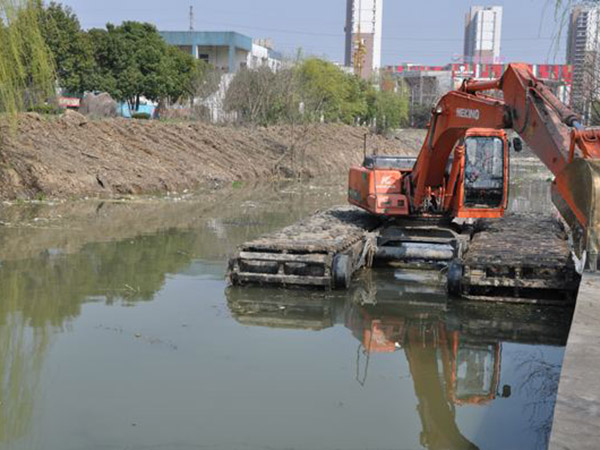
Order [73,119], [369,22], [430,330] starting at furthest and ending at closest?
[369,22]
[73,119]
[430,330]

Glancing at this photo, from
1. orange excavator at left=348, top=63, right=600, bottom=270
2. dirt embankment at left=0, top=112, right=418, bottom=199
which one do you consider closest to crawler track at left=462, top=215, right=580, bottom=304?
orange excavator at left=348, top=63, right=600, bottom=270

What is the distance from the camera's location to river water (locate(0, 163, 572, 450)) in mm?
6383

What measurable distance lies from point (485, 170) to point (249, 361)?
6.70 metres

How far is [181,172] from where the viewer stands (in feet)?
93.6

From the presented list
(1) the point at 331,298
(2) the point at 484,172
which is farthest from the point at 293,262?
(2) the point at 484,172

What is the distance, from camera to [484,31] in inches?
6816

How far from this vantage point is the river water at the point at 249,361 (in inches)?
251

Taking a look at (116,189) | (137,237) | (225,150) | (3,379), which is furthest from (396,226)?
(225,150)

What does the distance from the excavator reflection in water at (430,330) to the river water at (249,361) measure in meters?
0.03

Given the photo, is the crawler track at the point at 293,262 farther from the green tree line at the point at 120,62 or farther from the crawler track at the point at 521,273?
the green tree line at the point at 120,62

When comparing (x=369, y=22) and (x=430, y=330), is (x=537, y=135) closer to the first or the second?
(x=430, y=330)

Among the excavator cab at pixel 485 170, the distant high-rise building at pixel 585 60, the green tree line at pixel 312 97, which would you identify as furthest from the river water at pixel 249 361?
the green tree line at pixel 312 97

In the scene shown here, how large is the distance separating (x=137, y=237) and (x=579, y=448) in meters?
12.6

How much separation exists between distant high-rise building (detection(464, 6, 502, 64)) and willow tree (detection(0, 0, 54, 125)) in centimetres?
16206
